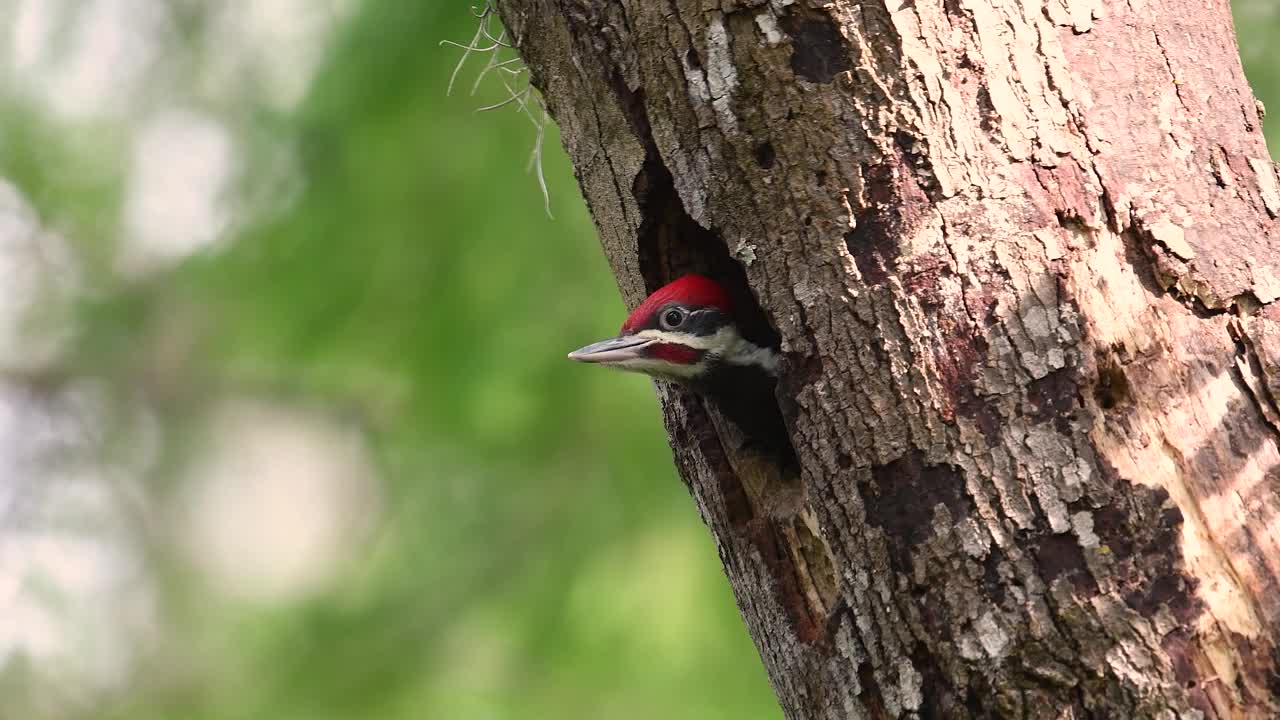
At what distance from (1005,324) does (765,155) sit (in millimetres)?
625

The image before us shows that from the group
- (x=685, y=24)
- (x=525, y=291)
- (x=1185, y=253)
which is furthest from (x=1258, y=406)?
(x=525, y=291)

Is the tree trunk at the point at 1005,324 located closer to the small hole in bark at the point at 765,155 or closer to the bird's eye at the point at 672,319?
the small hole in bark at the point at 765,155

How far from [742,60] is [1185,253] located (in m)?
0.96

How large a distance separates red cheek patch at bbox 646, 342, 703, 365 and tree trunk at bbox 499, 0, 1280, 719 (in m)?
0.66

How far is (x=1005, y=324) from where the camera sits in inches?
89.8

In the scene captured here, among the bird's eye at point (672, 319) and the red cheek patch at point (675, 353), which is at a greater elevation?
the bird's eye at point (672, 319)

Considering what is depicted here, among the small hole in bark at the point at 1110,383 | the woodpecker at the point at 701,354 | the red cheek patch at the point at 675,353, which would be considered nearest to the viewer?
the small hole in bark at the point at 1110,383

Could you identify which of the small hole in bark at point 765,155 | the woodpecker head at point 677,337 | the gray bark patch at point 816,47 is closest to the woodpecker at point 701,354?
the woodpecker head at point 677,337

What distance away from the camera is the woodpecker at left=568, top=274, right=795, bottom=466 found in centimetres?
Result: 320

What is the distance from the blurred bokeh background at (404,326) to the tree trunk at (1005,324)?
89.3 inches

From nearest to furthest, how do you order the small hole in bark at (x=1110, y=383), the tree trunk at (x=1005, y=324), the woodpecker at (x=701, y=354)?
the tree trunk at (x=1005, y=324) → the small hole in bark at (x=1110, y=383) → the woodpecker at (x=701, y=354)

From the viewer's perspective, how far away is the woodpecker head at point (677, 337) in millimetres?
3283

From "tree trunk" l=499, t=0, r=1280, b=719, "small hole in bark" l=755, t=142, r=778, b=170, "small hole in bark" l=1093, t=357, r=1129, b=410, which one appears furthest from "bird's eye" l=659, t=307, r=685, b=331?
"small hole in bark" l=1093, t=357, r=1129, b=410

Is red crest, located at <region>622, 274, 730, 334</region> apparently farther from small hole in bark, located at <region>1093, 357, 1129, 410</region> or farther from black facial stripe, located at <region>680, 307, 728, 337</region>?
small hole in bark, located at <region>1093, 357, 1129, 410</region>
